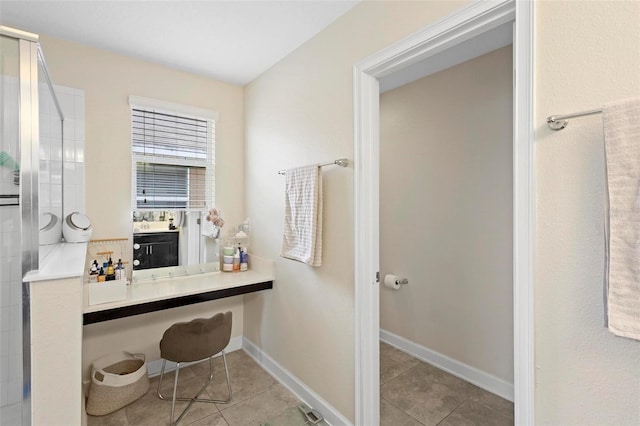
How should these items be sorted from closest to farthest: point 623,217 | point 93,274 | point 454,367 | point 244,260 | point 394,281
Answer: point 623,217, point 93,274, point 454,367, point 394,281, point 244,260

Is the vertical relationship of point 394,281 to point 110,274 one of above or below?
below

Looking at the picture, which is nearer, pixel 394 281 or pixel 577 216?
pixel 577 216

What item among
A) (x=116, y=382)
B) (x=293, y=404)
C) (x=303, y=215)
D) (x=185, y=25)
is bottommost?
(x=293, y=404)

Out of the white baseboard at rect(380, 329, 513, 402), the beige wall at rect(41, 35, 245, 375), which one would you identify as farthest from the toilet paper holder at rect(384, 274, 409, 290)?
the beige wall at rect(41, 35, 245, 375)

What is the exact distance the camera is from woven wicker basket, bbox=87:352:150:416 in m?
1.92

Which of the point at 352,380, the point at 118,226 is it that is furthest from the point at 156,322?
the point at 352,380

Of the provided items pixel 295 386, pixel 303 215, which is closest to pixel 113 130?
pixel 303 215

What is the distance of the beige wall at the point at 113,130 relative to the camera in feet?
7.04

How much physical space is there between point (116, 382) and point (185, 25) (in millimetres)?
2359

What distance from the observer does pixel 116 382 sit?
1981 mm

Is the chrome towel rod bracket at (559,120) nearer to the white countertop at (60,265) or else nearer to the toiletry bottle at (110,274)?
the white countertop at (60,265)

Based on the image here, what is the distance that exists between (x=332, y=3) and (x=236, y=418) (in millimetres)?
2583

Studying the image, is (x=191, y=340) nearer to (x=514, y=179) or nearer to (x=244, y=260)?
(x=244, y=260)

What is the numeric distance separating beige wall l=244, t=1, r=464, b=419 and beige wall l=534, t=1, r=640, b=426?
1.67 ft
